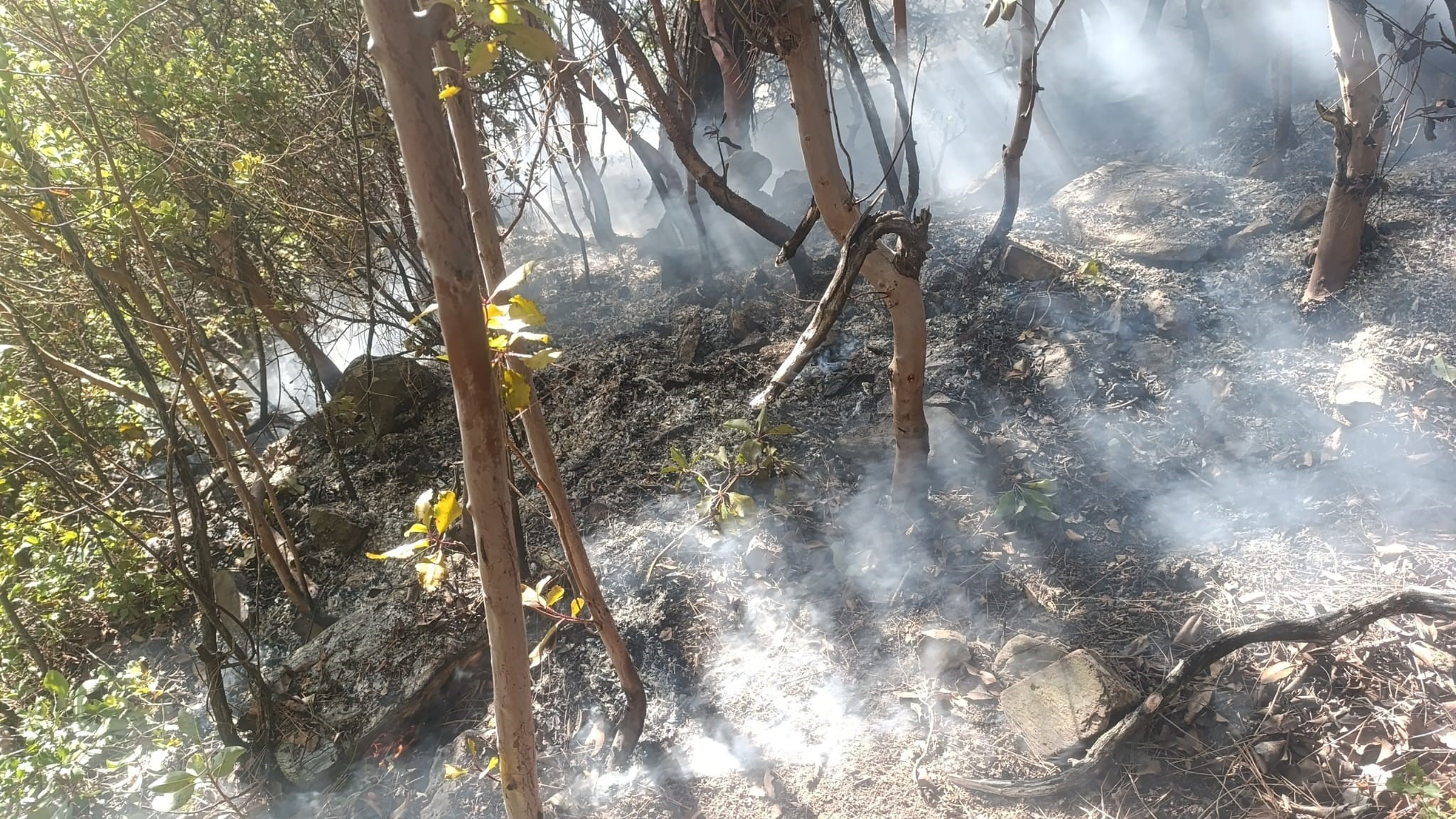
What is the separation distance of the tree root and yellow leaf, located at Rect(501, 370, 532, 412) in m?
1.82

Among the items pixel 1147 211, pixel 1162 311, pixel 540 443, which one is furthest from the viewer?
pixel 1147 211

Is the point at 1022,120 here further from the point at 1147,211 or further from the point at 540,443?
the point at 540,443

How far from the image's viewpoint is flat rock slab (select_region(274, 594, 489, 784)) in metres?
2.82

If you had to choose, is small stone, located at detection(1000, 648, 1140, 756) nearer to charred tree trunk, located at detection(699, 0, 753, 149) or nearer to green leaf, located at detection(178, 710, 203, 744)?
Result: green leaf, located at detection(178, 710, 203, 744)

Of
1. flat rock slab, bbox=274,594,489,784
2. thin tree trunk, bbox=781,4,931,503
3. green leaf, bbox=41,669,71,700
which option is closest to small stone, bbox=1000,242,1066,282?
thin tree trunk, bbox=781,4,931,503

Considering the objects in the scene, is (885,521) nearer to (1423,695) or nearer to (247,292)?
(1423,695)

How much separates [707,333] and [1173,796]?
388 cm

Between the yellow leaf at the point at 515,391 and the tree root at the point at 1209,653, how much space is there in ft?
5.98

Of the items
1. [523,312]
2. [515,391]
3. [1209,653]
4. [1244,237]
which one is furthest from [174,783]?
[1244,237]

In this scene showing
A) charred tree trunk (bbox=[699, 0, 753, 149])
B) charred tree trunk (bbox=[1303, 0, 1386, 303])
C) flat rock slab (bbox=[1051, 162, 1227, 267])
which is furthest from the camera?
charred tree trunk (bbox=[699, 0, 753, 149])

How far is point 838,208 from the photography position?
268 cm

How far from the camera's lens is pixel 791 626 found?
278 cm

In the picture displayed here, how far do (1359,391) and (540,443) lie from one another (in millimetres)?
3449

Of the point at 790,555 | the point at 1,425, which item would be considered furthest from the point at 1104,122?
the point at 1,425
